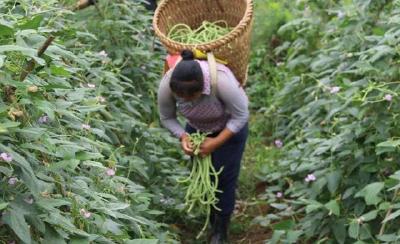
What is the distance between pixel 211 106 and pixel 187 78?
265 mm

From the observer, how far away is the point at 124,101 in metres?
3.78

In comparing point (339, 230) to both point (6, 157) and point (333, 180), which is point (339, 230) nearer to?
point (333, 180)

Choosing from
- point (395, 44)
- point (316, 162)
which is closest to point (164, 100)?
point (316, 162)

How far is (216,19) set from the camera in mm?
4156

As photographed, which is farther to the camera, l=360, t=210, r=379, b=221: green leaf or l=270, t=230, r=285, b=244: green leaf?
l=270, t=230, r=285, b=244: green leaf

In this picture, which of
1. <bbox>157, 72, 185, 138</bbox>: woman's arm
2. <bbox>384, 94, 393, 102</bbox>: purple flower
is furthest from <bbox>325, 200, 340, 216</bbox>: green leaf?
<bbox>157, 72, 185, 138</bbox>: woman's arm

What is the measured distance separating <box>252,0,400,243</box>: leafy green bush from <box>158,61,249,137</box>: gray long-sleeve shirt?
1.60 ft

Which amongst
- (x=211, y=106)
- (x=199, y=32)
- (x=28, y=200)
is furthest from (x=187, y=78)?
(x=28, y=200)

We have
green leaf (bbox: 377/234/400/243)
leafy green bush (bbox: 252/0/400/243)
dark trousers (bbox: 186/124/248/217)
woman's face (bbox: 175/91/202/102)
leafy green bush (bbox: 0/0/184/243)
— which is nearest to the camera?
leafy green bush (bbox: 0/0/184/243)

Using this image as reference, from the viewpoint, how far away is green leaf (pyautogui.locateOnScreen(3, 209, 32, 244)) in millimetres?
1850

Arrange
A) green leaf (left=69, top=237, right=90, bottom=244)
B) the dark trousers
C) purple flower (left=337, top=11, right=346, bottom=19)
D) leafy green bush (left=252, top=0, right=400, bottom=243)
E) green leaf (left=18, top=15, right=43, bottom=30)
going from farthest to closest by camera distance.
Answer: purple flower (left=337, top=11, right=346, bottom=19) → the dark trousers → leafy green bush (left=252, top=0, right=400, bottom=243) → green leaf (left=18, top=15, right=43, bottom=30) → green leaf (left=69, top=237, right=90, bottom=244)

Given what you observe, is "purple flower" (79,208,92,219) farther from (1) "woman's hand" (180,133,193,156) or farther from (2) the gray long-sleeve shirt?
(1) "woman's hand" (180,133,193,156)

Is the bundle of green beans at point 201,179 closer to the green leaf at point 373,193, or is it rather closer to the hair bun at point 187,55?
the hair bun at point 187,55

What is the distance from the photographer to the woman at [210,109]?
3328 millimetres
